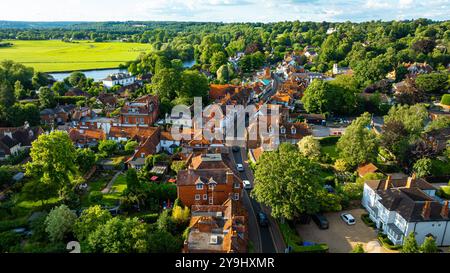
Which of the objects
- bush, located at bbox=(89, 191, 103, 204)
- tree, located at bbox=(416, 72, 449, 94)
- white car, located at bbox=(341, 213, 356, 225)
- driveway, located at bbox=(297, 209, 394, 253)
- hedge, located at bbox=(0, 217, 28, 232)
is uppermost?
tree, located at bbox=(416, 72, 449, 94)

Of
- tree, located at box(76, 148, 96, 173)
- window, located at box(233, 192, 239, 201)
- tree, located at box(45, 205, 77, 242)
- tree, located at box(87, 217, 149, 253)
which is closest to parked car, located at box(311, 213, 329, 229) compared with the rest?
window, located at box(233, 192, 239, 201)

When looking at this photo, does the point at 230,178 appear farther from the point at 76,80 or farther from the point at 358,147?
the point at 76,80

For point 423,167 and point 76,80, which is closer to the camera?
point 423,167

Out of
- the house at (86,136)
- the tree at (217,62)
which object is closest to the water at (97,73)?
the tree at (217,62)

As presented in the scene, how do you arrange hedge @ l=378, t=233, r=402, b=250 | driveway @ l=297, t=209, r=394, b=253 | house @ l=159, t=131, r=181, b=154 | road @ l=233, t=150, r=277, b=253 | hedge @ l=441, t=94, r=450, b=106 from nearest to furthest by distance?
road @ l=233, t=150, r=277, b=253, hedge @ l=378, t=233, r=402, b=250, driveway @ l=297, t=209, r=394, b=253, house @ l=159, t=131, r=181, b=154, hedge @ l=441, t=94, r=450, b=106

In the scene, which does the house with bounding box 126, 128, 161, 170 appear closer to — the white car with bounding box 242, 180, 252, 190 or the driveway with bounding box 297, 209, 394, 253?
the white car with bounding box 242, 180, 252, 190

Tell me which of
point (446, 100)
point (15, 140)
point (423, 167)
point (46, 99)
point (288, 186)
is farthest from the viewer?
point (446, 100)

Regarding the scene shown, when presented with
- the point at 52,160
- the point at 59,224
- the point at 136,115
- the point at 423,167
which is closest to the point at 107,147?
the point at 52,160
